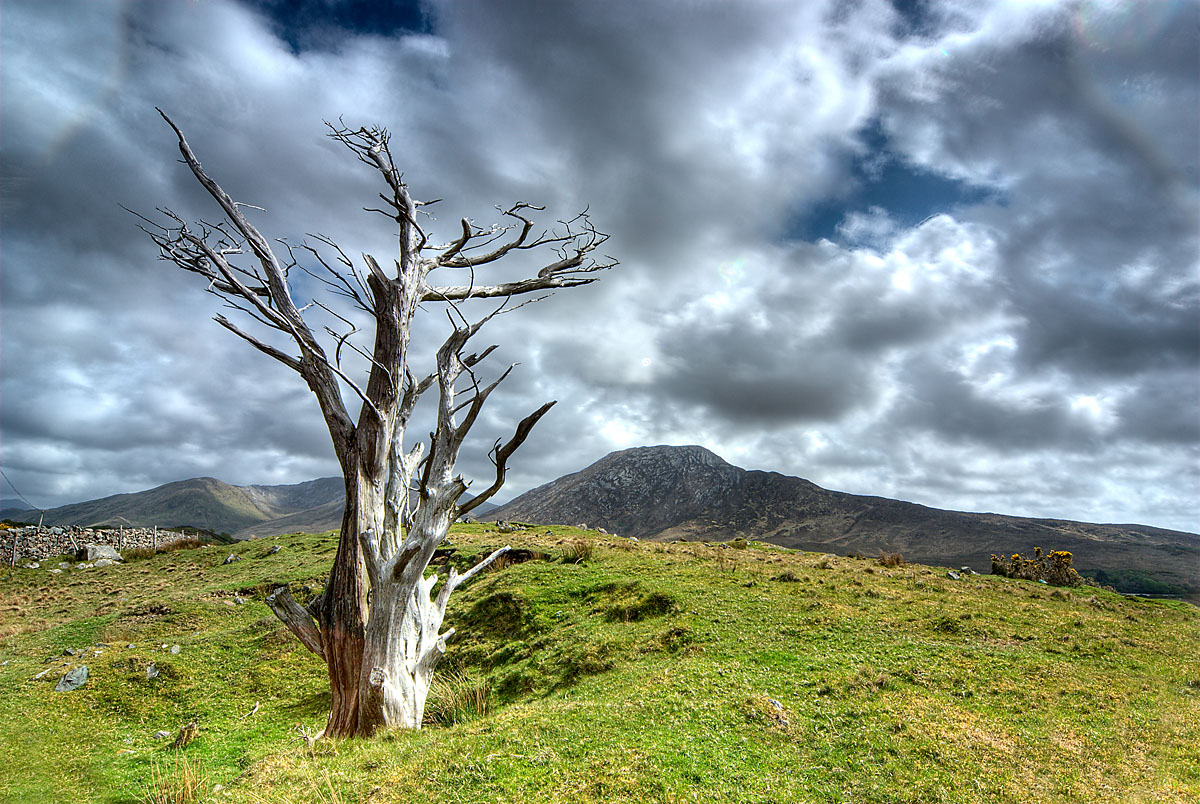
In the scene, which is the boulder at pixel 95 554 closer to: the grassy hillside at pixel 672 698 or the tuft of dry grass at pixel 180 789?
the grassy hillside at pixel 672 698

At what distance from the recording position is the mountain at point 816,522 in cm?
9850

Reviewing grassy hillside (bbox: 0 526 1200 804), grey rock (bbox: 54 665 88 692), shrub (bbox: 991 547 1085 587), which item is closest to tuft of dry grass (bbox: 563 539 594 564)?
grassy hillside (bbox: 0 526 1200 804)

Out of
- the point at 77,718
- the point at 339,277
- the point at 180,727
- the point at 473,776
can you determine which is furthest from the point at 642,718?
the point at 77,718

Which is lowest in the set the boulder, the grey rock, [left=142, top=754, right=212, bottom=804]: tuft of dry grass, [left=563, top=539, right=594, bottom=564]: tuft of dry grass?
the grey rock

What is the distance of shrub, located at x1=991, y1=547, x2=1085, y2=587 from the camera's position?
2694 centimetres

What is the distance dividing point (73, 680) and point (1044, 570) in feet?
123

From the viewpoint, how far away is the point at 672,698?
28.2 ft

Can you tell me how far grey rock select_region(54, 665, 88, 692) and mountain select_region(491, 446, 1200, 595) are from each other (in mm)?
63147

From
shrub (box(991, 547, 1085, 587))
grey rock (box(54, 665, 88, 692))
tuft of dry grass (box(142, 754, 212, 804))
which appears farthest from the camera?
shrub (box(991, 547, 1085, 587))

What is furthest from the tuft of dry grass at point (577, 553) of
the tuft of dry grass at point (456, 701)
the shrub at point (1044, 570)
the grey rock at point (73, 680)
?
the shrub at point (1044, 570)

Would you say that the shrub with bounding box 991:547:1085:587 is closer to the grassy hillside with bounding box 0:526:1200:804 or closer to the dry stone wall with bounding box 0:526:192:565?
the grassy hillside with bounding box 0:526:1200:804

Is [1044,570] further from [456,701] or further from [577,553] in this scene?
[456,701]

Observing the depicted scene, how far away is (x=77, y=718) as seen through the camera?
11023 mm

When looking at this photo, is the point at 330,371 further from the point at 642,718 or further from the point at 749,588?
the point at 749,588
